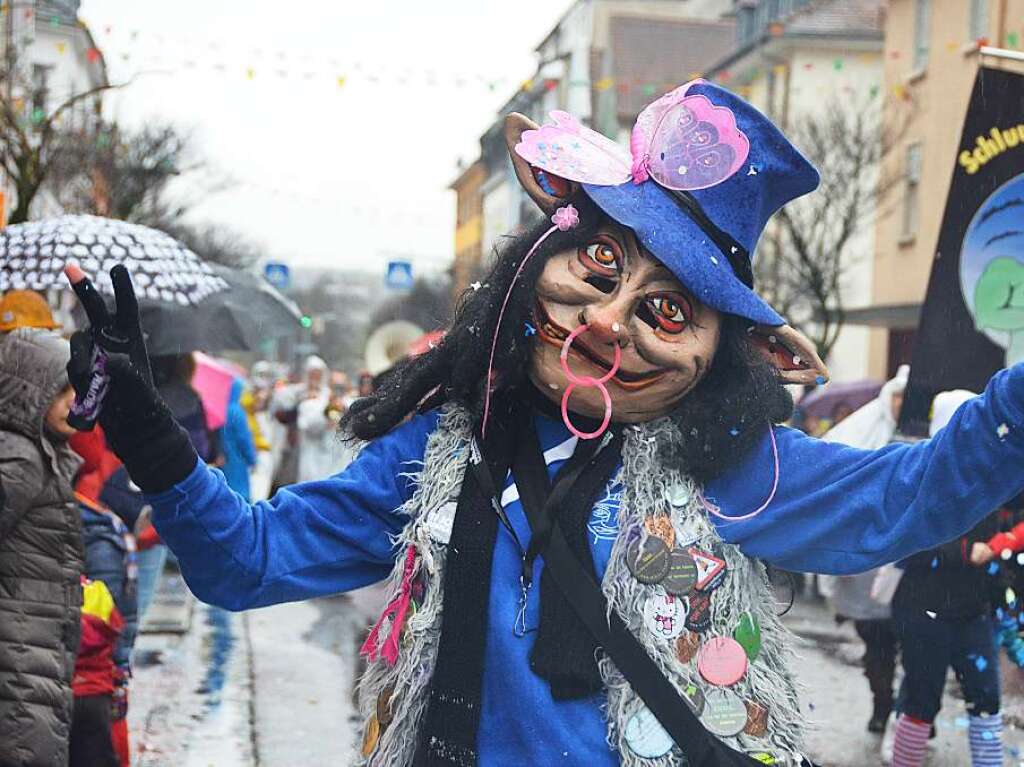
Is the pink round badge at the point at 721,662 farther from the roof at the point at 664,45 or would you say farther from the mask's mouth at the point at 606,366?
the roof at the point at 664,45

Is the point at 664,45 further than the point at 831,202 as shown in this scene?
Yes

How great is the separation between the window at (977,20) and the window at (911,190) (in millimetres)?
2652

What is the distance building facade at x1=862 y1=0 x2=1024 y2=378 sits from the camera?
22.3 metres

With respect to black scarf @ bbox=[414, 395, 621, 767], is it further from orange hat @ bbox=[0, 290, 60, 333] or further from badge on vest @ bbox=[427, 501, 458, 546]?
orange hat @ bbox=[0, 290, 60, 333]

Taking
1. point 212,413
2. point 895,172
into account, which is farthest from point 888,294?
point 212,413

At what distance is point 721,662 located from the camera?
271cm

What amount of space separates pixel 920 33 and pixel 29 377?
71.8ft

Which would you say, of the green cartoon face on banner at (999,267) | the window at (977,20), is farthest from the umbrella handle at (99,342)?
the window at (977,20)

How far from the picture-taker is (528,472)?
2.80 metres

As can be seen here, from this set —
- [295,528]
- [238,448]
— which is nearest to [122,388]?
[295,528]

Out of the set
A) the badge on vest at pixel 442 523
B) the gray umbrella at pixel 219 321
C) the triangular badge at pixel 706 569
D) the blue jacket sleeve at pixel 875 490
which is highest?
the blue jacket sleeve at pixel 875 490

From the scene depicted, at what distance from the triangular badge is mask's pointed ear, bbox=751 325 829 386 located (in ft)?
1.33

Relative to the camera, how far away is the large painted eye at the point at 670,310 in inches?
112

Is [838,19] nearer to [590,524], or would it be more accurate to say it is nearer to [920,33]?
[920,33]
